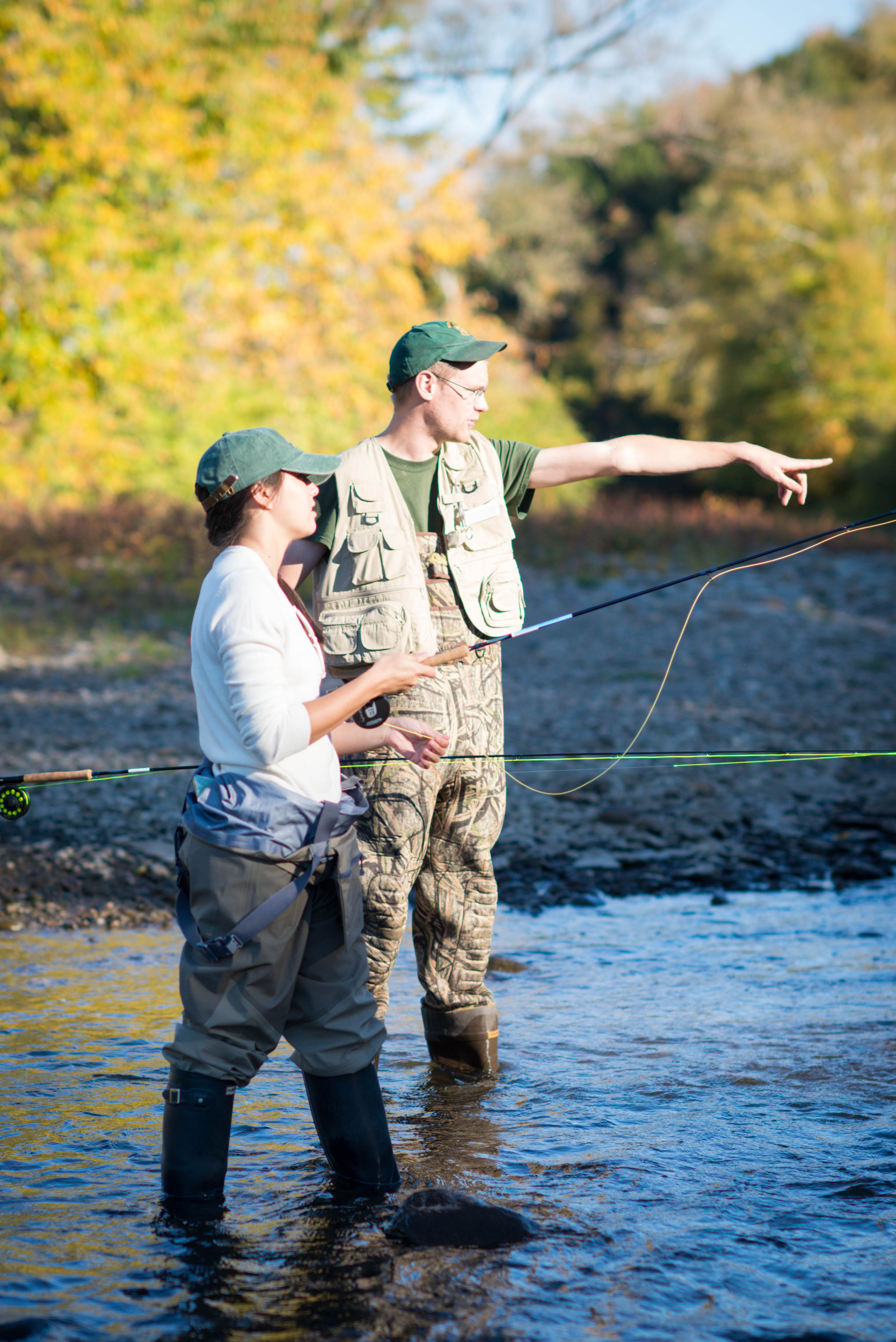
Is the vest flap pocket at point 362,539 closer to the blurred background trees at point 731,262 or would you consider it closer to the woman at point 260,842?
the woman at point 260,842

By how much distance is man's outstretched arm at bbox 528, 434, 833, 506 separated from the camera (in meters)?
3.79

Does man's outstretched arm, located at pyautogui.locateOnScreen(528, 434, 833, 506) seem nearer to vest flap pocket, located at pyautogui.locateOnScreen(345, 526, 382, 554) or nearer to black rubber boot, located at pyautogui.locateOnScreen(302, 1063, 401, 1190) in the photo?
vest flap pocket, located at pyautogui.locateOnScreen(345, 526, 382, 554)

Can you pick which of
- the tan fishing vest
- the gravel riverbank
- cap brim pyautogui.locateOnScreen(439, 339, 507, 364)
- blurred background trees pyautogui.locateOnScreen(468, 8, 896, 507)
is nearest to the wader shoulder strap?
the tan fishing vest

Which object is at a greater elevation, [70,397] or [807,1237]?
[70,397]

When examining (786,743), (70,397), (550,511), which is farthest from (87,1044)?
(550,511)

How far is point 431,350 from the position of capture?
3.64m

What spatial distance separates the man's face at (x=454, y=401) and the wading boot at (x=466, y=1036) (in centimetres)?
166

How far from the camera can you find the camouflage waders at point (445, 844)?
3641 mm

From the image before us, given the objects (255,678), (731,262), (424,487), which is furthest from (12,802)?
(731,262)

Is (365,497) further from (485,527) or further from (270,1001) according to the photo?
(270,1001)

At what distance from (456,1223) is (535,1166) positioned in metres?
0.48

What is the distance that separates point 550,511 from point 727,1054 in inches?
717

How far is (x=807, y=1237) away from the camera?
115 inches

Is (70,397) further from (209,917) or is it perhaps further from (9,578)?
(209,917)
